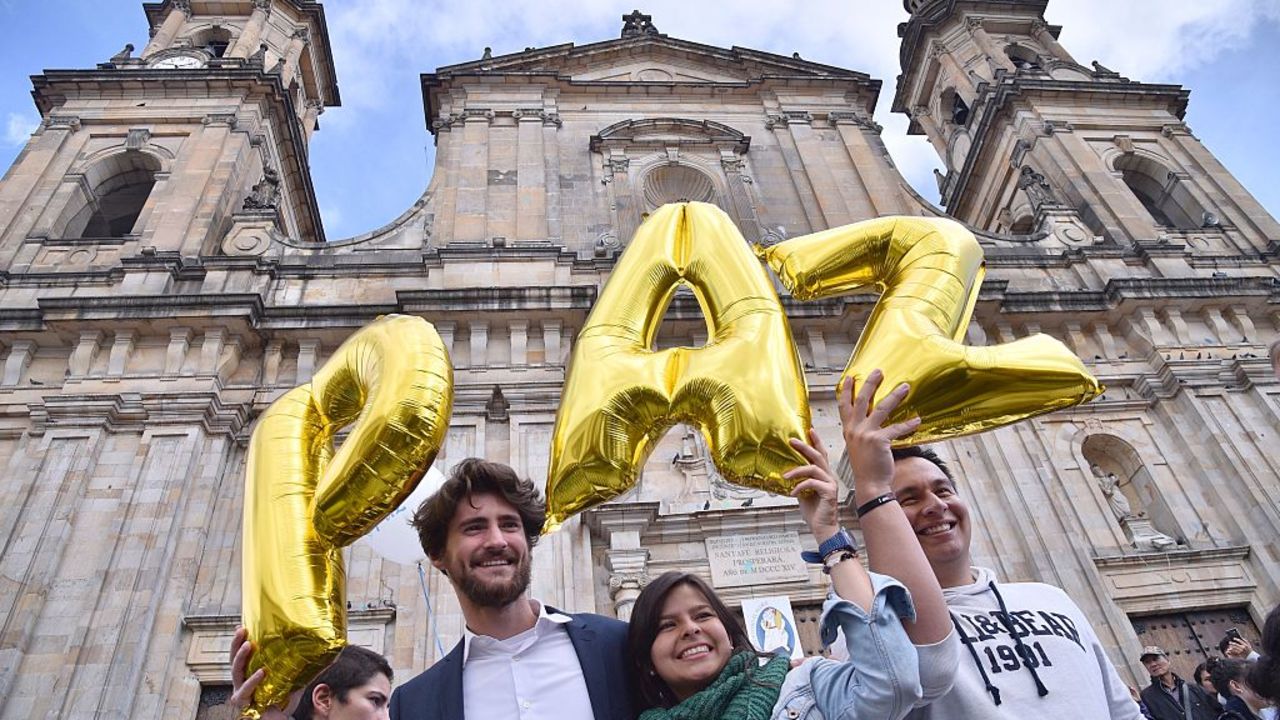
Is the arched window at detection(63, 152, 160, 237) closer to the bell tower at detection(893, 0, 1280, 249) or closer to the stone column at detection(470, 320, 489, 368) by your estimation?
the stone column at detection(470, 320, 489, 368)

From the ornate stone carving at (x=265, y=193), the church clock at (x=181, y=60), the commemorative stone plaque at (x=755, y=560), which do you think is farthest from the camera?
the church clock at (x=181, y=60)

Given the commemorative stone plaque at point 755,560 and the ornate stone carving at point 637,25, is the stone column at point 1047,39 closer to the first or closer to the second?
the ornate stone carving at point 637,25

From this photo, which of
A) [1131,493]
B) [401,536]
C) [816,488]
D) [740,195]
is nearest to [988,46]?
[740,195]

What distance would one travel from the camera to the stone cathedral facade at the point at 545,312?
888 cm

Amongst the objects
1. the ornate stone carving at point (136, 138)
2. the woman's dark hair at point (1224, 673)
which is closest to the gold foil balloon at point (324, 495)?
the woman's dark hair at point (1224, 673)

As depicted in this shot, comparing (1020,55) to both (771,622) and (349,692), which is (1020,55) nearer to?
(771,622)

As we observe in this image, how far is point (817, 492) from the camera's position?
2242 mm

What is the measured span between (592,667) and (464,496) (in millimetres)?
755

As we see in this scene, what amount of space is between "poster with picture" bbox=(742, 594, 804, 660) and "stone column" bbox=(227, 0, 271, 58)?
16070mm

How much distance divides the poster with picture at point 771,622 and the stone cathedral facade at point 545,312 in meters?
0.30

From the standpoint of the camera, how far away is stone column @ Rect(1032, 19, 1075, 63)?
19891 millimetres

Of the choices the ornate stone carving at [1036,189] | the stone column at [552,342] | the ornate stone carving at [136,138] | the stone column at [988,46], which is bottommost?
the stone column at [552,342]

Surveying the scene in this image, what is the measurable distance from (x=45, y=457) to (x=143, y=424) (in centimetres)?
107

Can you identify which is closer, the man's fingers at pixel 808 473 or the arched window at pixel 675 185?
the man's fingers at pixel 808 473
